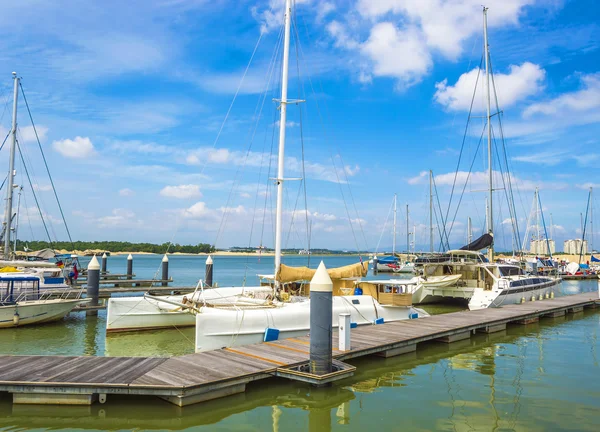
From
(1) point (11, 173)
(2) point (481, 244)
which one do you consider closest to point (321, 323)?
(2) point (481, 244)

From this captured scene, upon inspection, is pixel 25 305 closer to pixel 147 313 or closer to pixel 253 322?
pixel 147 313

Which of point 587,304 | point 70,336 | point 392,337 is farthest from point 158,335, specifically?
point 587,304

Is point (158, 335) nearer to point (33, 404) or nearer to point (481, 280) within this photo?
point (33, 404)

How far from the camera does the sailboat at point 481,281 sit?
25.2 meters

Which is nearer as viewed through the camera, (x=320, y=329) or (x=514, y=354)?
(x=320, y=329)

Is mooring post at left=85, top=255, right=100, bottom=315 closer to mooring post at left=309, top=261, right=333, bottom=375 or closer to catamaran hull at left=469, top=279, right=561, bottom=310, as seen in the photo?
mooring post at left=309, top=261, right=333, bottom=375

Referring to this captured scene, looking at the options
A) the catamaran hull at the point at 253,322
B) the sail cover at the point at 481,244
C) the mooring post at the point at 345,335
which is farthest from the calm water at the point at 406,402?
the sail cover at the point at 481,244

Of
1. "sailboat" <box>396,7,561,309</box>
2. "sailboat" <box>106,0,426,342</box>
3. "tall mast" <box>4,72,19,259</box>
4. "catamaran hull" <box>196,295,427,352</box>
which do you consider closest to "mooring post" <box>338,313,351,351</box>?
"sailboat" <box>106,0,426,342</box>

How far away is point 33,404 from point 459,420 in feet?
29.2

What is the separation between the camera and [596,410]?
9750mm

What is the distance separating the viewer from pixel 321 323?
33.4 ft

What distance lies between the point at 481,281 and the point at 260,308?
57.9 feet

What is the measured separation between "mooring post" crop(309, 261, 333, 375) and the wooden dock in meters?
0.71

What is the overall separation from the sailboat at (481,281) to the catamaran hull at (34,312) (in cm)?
1866
